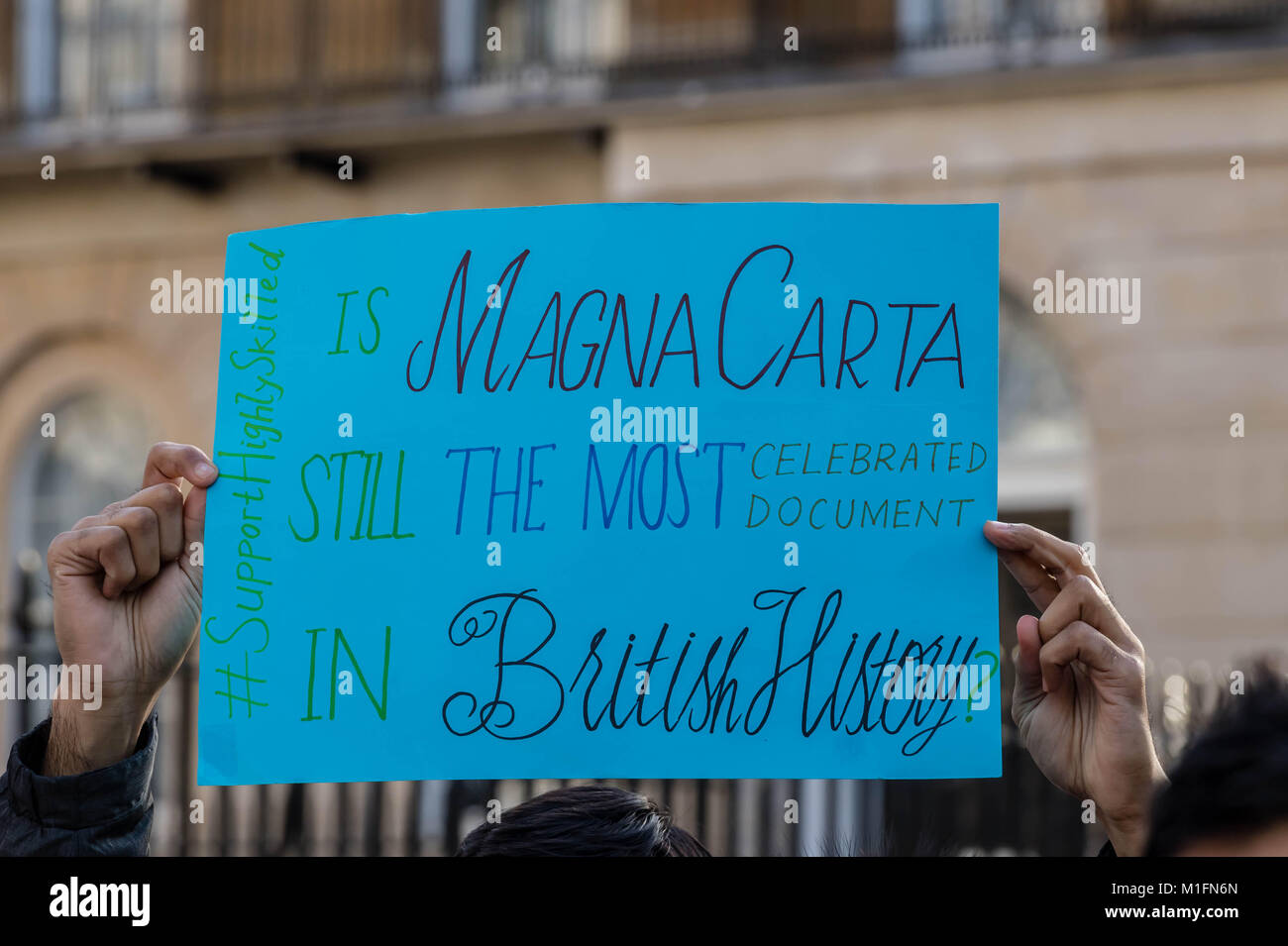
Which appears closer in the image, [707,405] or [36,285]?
[707,405]

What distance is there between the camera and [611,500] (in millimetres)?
2236

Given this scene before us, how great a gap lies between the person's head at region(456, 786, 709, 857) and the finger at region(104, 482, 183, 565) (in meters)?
0.61

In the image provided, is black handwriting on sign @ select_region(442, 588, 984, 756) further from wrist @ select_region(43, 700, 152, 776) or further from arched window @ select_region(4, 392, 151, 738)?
arched window @ select_region(4, 392, 151, 738)

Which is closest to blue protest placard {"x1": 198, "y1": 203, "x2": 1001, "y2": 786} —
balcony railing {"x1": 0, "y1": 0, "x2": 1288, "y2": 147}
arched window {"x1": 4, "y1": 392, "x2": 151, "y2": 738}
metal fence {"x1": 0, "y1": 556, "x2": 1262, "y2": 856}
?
metal fence {"x1": 0, "y1": 556, "x2": 1262, "y2": 856}

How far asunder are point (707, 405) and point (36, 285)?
10767mm

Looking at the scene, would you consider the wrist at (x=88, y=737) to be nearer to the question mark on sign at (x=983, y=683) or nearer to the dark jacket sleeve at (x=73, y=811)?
the dark jacket sleeve at (x=73, y=811)

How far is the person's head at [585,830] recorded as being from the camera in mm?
2223

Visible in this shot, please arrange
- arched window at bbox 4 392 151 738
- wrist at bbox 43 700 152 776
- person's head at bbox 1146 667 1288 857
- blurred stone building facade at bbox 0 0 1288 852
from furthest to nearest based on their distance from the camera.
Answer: arched window at bbox 4 392 151 738
blurred stone building facade at bbox 0 0 1288 852
wrist at bbox 43 700 152 776
person's head at bbox 1146 667 1288 857

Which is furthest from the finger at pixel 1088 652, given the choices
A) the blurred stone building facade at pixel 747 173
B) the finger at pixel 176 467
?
the blurred stone building facade at pixel 747 173

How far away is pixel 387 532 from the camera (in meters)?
2.25

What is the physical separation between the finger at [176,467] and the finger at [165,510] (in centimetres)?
2

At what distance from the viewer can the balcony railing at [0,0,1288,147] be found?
32.3 ft
